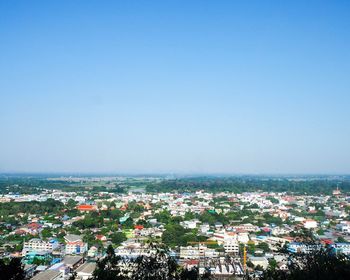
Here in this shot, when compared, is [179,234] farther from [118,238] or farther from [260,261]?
[260,261]

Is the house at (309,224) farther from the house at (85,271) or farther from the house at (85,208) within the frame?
the house at (85,208)

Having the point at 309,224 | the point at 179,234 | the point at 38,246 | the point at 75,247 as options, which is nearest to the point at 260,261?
the point at 179,234

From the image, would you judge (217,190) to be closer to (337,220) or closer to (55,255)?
(337,220)

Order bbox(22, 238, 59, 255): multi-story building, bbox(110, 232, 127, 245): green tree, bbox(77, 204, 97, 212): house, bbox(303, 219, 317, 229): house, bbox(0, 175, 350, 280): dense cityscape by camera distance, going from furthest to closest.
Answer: bbox(77, 204, 97, 212): house → bbox(303, 219, 317, 229): house → bbox(110, 232, 127, 245): green tree → bbox(22, 238, 59, 255): multi-story building → bbox(0, 175, 350, 280): dense cityscape

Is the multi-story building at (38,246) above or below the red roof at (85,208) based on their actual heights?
below

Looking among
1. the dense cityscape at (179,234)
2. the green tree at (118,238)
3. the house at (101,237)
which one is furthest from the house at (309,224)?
the house at (101,237)

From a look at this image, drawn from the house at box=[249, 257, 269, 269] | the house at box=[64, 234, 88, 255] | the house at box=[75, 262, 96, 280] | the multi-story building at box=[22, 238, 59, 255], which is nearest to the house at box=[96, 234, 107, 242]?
the house at box=[64, 234, 88, 255]

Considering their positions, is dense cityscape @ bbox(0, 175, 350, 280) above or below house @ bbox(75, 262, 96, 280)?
above

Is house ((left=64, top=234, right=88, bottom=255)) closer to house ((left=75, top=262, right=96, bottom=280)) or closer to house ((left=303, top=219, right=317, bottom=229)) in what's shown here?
house ((left=75, top=262, right=96, bottom=280))

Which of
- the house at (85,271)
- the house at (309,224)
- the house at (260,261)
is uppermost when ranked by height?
the house at (309,224)
